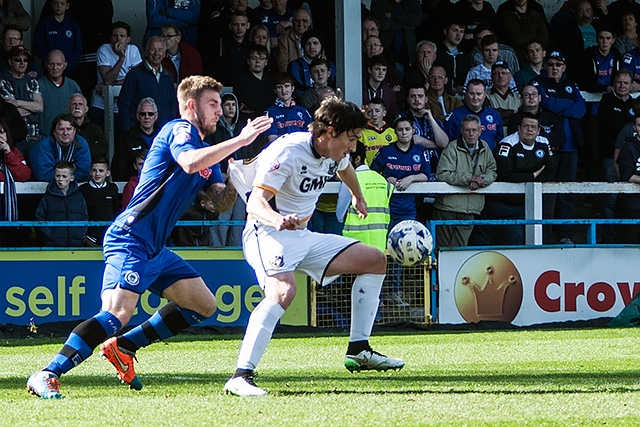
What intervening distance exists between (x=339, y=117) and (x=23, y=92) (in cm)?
822

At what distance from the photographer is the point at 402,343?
1232 centimetres

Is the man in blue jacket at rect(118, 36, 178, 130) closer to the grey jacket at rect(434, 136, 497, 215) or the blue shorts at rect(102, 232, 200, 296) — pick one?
the grey jacket at rect(434, 136, 497, 215)

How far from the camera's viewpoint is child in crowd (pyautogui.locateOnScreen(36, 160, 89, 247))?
13909 mm

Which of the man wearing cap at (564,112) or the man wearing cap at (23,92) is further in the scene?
the man wearing cap at (564,112)

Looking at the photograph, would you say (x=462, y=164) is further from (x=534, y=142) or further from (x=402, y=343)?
(x=402, y=343)

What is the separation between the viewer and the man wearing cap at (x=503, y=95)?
54.4 ft

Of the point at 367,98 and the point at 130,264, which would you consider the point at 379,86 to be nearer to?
the point at 367,98

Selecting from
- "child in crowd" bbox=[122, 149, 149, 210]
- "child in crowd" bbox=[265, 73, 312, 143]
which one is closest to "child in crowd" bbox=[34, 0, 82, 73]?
"child in crowd" bbox=[122, 149, 149, 210]

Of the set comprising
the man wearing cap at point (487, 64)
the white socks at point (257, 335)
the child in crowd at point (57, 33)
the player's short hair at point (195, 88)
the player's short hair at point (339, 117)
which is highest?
the child in crowd at point (57, 33)

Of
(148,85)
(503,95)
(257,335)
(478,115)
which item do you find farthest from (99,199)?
(257,335)

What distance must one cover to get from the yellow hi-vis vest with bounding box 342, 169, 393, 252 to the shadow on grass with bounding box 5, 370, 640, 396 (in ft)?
16.8

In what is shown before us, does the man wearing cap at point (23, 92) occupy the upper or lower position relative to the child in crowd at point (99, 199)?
upper

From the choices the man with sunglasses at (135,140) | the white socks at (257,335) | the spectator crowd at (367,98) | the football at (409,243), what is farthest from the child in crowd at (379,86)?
the white socks at (257,335)

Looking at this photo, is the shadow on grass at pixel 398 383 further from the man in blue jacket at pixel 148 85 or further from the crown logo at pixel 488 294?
the man in blue jacket at pixel 148 85
